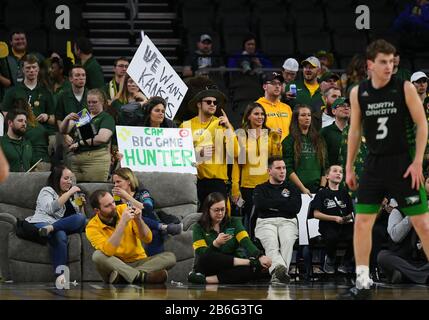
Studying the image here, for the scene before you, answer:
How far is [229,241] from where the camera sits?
37.8ft

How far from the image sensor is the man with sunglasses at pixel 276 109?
1355 centimetres

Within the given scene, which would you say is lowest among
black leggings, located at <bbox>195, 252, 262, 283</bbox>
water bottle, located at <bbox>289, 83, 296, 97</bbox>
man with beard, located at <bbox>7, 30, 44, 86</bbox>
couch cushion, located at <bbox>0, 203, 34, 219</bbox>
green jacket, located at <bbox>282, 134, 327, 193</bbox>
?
black leggings, located at <bbox>195, 252, 262, 283</bbox>

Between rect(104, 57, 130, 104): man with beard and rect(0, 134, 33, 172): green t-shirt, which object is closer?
rect(0, 134, 33, 172): green t-shirt

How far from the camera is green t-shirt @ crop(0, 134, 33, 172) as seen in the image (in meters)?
12.4

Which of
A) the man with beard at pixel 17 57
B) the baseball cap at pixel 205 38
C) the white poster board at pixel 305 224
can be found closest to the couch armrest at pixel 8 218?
the white poster board at pixel 305 224

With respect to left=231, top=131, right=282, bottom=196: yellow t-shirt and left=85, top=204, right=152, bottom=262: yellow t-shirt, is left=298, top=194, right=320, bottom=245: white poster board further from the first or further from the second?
left=85, top=204, right=152, bottom=262: yellow t-shirt

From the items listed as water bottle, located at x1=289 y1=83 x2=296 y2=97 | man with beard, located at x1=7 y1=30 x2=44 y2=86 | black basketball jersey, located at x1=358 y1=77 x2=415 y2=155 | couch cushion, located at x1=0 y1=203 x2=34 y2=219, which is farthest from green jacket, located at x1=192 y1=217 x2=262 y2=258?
man with beard, located at x1=7 y1=30 x2=44 y2=86

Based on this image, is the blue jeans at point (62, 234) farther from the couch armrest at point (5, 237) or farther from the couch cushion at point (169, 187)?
the couch cushion at point (169, 187)

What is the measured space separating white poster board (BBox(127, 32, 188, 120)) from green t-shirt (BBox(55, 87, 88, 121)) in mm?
690

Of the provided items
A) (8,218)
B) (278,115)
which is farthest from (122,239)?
(278,115)

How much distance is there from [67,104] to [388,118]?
546 centimetres

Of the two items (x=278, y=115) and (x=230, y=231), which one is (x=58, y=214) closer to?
(x=230, y=231)

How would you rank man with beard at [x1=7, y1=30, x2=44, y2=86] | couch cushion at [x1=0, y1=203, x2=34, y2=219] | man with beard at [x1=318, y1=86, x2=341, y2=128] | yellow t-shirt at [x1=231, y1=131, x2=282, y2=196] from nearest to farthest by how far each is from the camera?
1. couch cushion at [x1=0, y1=203, x2=34, y2=219]
2. yellow t-shirt at [x1=231, y1=131, x2=282, y2=196]
3. man with beard at [x1=318, y1=86, x2=341, y2=128]
4. man with beard at [x1=7, y1=30, x2=44, y2=86]
